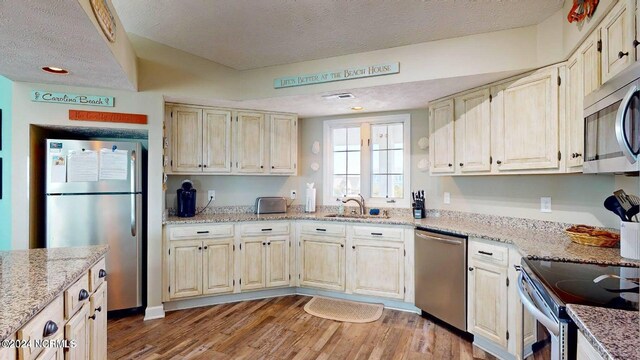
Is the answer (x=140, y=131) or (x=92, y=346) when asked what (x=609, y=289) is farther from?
(x=140, y=131)

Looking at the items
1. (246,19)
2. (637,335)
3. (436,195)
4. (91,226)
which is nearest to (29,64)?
(91,226)

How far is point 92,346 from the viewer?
1.66 metres

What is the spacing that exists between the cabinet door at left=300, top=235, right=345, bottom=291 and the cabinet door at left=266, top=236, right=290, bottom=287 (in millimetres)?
177

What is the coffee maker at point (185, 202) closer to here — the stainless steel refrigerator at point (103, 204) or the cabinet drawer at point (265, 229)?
the stainless steel refrigerator at point (103, 204)

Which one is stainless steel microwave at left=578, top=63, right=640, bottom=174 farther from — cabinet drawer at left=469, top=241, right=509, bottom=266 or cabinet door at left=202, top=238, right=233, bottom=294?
cabinet door at left=202, top=238, right=233, bottom=294

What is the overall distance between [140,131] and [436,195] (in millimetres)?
3089

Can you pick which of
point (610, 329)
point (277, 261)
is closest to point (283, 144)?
point (277, 261)

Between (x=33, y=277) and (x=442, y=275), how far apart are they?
2678mm

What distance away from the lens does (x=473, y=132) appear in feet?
9.25

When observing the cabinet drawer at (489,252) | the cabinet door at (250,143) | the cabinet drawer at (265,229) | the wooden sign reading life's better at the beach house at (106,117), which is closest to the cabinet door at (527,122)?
the cabinet drawer at (489,252)

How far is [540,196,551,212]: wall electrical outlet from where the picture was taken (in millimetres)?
2611

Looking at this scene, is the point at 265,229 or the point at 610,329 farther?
the point at 265,229

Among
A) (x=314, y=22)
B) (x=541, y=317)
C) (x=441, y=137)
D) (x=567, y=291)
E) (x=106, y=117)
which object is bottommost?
(x=541, y=317)

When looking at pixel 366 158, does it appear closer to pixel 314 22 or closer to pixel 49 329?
pixel 314 22
